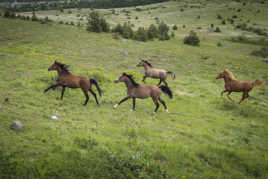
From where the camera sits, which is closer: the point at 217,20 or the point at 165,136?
the point at 165,136

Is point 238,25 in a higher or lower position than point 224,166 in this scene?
higher

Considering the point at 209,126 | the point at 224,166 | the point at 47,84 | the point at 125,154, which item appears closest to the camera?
the point at 125,154

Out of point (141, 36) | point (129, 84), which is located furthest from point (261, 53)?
point (129, 84)

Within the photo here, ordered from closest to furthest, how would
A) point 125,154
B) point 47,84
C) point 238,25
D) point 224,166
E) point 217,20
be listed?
point 125,154 → point 224,166 → point 47,84 → point 238,25 → point 217,20

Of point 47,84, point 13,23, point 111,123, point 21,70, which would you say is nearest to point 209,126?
point 111,123

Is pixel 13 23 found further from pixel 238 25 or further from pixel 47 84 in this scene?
pixel 238 25

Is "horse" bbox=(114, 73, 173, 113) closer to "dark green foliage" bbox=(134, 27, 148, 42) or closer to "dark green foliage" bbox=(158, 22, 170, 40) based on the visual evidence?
"dark green foliage" bbox=(134, 27, 148, 42)

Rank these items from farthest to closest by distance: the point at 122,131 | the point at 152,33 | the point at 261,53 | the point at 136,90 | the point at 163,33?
the point at 163,33, the point at 152,33, the point at 261,53, the point at 136,90, the point at 122,131

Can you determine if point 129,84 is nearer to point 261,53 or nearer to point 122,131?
point 122,131

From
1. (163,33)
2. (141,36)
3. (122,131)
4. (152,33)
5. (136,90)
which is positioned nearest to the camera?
(122,131)

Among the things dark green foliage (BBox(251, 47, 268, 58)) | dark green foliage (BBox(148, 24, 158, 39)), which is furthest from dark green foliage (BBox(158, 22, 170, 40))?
dark green foliage (BBox(251, 47, 268, 58))

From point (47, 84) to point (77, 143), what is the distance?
5946 millimetres

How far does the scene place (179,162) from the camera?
6324 mm

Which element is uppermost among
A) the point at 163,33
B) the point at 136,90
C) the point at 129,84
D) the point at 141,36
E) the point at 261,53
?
the point at 163,33
